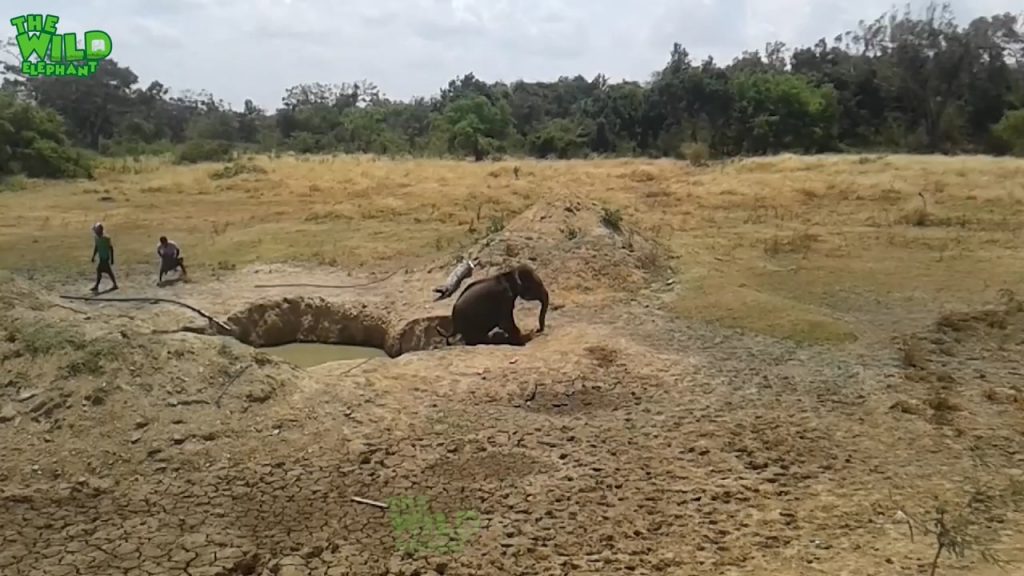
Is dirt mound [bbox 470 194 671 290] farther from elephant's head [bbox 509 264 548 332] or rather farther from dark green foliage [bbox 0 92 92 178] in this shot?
dark green foliage [bbox 0 92 92 178]

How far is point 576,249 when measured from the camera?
40.6ft

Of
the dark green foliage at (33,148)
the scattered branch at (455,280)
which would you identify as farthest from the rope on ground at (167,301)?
the dark green foliage at (33,148)

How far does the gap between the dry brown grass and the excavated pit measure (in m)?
2.36

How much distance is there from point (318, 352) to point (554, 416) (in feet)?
15.6

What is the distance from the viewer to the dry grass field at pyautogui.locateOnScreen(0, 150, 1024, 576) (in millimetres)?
5410

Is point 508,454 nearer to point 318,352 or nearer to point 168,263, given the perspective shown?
point 318,352

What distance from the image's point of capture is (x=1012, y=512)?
5684mm

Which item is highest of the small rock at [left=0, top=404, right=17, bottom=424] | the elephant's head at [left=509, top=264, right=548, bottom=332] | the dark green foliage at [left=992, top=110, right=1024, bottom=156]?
the dark green foliage at [left=992, top=110, right=1024, bottom=156]

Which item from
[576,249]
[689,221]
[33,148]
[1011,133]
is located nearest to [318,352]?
[576,249]

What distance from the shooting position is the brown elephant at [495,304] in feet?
32.1

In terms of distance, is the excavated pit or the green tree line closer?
the excavated pit

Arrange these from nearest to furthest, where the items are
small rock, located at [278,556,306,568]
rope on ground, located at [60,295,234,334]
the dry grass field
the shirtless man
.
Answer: small rock, located at [278,556,306,568], the dry grass field, rope on ground, located at [60,295,234,334], the shirtless man

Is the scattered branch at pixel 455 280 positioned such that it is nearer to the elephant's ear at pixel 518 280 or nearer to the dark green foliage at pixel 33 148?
the elephant's ear at pixel 518 280

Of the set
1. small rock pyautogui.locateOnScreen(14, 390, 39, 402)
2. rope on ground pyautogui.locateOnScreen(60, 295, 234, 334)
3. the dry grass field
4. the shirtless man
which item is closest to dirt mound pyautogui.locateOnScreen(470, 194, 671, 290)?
the dry grass field
